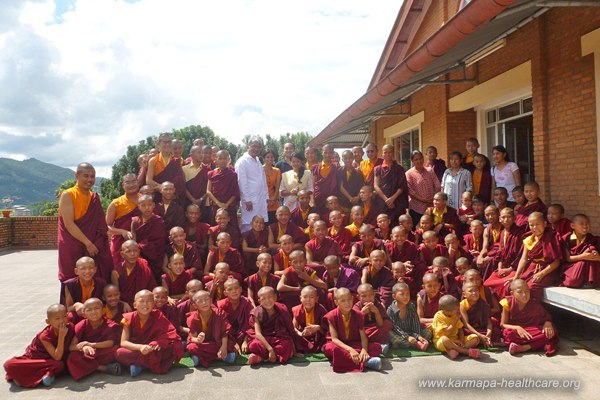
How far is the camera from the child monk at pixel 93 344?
4.45m

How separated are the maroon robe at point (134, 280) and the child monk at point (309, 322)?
1705mm

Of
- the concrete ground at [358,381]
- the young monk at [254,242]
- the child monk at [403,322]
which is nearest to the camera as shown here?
the concrete ground at [358,381]

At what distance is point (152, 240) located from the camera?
601 cm

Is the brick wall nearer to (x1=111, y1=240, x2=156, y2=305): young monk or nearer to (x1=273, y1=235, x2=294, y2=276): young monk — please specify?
(x1=111, y1=240, x2=156, y2=305): young monk

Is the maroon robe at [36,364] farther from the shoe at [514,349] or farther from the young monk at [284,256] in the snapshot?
the shoe at [514,349]

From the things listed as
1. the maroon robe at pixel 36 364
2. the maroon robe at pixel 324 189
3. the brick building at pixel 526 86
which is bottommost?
the maroon robe at pixel 36 364

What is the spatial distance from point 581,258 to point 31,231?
19.3 meters

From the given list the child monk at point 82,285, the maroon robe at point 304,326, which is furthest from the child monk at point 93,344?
the maroon robe at point 304,326

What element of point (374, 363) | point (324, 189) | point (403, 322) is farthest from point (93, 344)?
point (324, 189)

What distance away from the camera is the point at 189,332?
4977 millimetres

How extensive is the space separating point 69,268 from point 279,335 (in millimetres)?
2444

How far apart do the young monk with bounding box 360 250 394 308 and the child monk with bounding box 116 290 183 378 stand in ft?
7.53

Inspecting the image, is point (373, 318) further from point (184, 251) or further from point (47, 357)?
point (47, 357)

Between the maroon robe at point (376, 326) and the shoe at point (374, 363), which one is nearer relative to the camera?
the shoe at point (374, 363)
